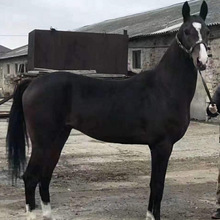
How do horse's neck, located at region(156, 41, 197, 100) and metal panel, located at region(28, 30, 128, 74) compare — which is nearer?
horse's neck, located at region(156, 41, 197, 100)

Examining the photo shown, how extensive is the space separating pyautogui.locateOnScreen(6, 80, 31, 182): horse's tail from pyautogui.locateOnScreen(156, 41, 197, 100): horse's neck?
1.64 metres

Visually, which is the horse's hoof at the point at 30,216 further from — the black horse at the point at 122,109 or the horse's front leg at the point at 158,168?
the horse's front leg at the point at 158,168

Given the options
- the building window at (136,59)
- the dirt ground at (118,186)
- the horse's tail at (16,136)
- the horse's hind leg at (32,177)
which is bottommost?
the dirt ground at (118,186)

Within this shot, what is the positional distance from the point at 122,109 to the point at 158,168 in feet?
2.31

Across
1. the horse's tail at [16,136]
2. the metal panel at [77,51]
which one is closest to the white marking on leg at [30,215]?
the horse's tail at [16,136]

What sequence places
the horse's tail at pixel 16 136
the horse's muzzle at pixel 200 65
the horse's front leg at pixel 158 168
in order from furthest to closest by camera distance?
the horse's tail at pixel 16 136
the horse's front leg at pixel 158 168
the horse's muzzle at pixel 200 65

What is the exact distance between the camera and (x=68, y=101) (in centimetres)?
475

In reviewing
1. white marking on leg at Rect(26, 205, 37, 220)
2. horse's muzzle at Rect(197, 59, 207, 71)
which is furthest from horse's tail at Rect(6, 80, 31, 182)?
horse's muzzle at Rect(197, 59, 207, 71)

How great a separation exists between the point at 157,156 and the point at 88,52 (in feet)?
10.5

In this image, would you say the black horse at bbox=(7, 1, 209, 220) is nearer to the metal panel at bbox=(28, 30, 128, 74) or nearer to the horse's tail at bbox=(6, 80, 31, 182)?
the horse's tail at bbox=(6, 80, 31, 182)

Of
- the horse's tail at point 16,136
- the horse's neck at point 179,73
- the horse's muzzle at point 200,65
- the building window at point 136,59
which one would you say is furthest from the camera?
the building window at point 136,59

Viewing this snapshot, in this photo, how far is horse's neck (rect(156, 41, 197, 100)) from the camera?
15.2ft

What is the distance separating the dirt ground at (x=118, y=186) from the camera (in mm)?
5195

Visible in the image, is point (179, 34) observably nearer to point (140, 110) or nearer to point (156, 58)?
point (140, 110)
